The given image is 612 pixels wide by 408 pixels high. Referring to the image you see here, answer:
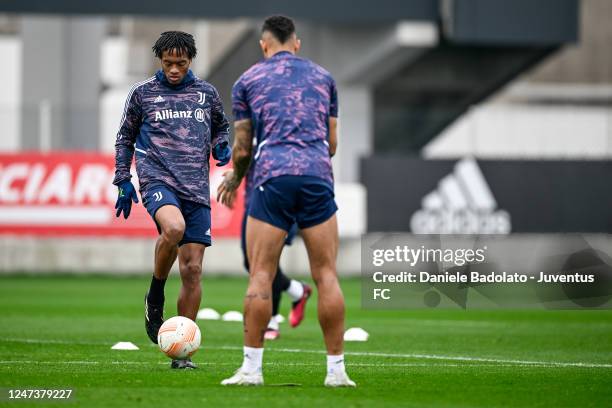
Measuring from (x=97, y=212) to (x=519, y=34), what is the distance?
9.25 m

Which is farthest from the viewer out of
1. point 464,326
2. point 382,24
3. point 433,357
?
point 382,24

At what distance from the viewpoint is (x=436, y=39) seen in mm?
27125

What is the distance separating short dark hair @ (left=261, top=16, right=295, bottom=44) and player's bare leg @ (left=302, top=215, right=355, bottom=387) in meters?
1.18

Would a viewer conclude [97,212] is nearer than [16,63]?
Yes

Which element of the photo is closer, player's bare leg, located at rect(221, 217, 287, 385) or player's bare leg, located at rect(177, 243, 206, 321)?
player's bare leg, located at rect(221, 217, 287, 385)

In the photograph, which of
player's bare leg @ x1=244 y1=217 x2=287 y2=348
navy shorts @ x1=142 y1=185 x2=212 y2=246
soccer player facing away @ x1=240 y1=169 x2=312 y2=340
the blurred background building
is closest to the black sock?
navy shorts @ x1=142 y1=185 x2=212 y2=246

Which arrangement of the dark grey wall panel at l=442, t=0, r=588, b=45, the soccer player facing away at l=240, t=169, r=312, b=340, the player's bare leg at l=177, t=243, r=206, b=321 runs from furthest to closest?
the dark grey wall panel at l=442, t=0, r=588, b=45
the soccer player facing away at l=240, t=169, r=312, b=340
the player's bare leg at l=177, t=243, r=206, b=321

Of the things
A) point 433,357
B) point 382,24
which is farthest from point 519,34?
point 433,357

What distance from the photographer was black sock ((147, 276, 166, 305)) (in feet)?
32.9

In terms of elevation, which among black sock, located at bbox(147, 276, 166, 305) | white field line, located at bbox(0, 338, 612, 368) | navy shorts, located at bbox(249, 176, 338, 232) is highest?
navy shorts, located at bbox(249, 176, 338, 232)

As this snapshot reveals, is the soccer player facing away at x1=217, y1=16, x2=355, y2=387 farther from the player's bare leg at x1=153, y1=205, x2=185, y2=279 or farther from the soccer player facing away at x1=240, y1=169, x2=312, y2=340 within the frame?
the soccer player facing away at x1=240, y1=169, x2=312, y2=340

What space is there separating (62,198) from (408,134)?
23.9 ft

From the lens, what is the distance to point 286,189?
8094mm

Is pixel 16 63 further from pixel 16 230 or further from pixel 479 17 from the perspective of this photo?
pixel 479 17
